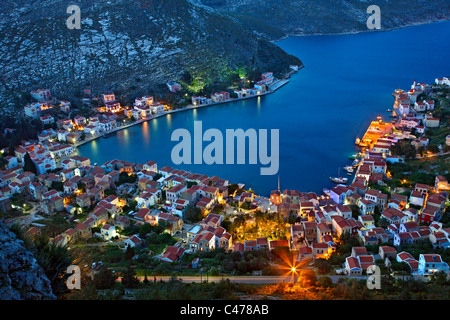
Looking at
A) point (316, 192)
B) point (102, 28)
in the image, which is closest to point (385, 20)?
point (102, 28)

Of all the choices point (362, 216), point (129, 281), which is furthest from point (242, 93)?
point (129, 281)

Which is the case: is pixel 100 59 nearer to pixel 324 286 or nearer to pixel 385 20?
pixel 324 286

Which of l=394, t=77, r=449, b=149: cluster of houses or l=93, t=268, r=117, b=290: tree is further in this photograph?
l=394, t=77, r=449, b=149: cluster of houses

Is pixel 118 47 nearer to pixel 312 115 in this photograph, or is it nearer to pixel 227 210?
pixel 312 115

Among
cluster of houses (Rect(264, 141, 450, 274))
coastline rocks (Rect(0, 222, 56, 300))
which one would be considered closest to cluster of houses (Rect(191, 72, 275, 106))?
cluster of houses (Rect(264, 141, 450, 274))

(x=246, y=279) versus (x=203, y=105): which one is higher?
(x=203, y=105)

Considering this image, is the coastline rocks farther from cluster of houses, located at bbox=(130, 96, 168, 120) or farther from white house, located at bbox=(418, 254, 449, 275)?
cluster of houses, located at bbox=(130, 96, 168, 120)
